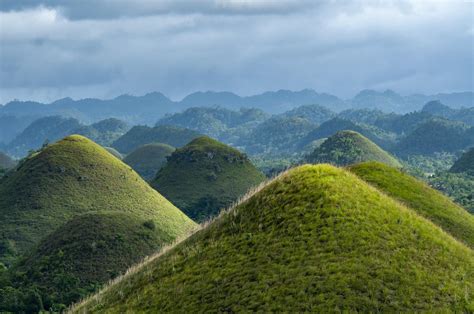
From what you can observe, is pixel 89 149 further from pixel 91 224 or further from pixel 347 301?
pixel 347 301

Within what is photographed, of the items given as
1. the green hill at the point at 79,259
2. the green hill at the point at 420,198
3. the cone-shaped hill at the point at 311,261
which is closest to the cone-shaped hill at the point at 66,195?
the green hill at the point at 79,259

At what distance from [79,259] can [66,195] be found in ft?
196

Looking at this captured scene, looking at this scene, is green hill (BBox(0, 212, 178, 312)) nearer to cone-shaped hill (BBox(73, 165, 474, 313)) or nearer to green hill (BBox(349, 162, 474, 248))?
green hill (BBox(349, 162, 474, 248))

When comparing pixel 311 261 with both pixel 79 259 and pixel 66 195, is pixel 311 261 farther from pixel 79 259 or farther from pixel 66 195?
pixel 66 195

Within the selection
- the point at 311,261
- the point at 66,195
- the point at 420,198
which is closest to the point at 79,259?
the point at 420,198

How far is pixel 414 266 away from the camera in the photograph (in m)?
29.5

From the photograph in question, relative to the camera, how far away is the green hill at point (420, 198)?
168ft

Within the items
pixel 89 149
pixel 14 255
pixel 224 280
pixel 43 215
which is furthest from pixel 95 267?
pixel 89 149

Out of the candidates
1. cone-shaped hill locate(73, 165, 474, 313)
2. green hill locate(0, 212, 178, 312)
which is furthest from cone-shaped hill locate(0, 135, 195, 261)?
cone-shaped hill locate(73, 165, 474, 313)

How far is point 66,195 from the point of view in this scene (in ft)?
489

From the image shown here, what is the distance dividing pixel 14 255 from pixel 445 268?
11544 cm

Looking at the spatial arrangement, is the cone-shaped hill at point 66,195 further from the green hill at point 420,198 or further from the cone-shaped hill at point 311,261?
the cone-shaped hill at point 311,261

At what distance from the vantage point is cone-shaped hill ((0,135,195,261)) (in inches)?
5394

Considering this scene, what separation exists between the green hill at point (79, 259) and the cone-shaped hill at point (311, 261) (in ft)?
152
